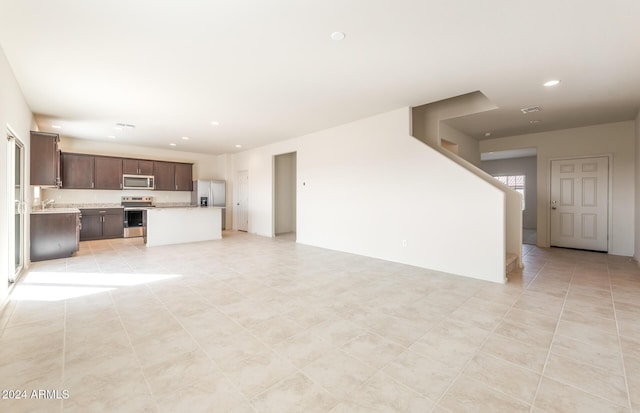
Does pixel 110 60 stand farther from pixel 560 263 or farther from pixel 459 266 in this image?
pixel 560 263

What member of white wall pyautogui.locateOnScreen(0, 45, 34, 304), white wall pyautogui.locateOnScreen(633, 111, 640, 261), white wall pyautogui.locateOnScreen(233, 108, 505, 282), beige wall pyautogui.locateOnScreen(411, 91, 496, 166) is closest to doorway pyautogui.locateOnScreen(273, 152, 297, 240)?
white wall pyautogui.locateOnScreen(233, 108, 505, 282)

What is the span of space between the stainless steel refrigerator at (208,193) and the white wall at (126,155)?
49 cm

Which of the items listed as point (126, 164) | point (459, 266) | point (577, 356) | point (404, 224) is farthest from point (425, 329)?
point (126, 164)

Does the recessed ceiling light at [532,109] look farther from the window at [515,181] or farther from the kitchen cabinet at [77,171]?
the kitchen cabinet at [77,171]

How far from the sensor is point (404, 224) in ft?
16.2

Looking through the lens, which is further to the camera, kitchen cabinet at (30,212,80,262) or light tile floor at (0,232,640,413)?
kitchen cabinet at (30,212,80,262)

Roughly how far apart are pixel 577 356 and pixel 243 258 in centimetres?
471

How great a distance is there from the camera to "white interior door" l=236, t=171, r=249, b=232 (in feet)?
30.1

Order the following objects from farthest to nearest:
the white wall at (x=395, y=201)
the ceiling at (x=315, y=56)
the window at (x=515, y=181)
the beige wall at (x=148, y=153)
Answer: the window at (x=515, y=181), the beige wall at (x=148, y=153), the white wall at (x=395, y=201), the ceiling at (x=315, y=56)

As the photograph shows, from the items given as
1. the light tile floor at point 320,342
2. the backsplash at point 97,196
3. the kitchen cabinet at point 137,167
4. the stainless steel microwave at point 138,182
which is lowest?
the light tile floor at point 320,342

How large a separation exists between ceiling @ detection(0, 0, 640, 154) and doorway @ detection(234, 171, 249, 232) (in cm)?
406

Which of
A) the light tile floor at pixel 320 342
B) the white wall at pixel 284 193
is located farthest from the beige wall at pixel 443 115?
the white wall at pixel 284 193

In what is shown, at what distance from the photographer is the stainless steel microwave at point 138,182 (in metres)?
8.04

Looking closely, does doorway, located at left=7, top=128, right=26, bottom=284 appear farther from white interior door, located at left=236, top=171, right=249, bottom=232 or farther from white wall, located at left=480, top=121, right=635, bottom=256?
white wall, located at left=480, top=121, right=635, bottom=256
